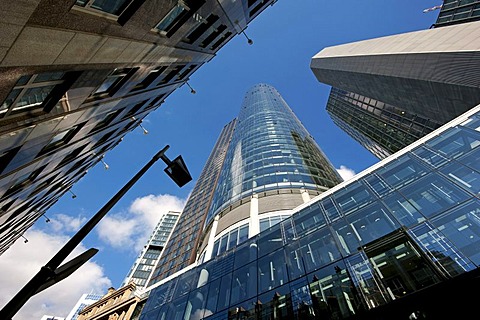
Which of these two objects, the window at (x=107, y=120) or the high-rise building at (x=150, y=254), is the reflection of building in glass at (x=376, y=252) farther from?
the high-rise building at (x=150, y=254)

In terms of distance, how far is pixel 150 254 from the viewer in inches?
3339

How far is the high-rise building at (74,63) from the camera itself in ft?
18.2


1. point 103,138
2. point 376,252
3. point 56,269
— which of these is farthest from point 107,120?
point 376,252

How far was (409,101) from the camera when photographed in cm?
3838

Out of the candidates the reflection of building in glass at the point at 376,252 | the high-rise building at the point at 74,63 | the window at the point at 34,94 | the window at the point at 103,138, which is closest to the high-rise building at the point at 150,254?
the window at the point at 103,138

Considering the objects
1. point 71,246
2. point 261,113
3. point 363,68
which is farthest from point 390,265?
point 261,113

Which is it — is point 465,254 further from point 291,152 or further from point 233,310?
point 291,152

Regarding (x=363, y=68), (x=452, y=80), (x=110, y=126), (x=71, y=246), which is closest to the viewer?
(x=71, y=246)

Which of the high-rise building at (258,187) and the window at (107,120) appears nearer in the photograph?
the window at (107,120)

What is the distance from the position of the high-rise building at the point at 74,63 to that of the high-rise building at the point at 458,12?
4248cm

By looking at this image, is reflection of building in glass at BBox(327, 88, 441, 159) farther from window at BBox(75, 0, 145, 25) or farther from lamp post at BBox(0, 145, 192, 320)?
lamp post at BBox(0, 145, 192, 320)

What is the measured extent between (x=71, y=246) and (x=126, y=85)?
35.4 ft

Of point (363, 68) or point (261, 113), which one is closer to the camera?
point (363, 68)

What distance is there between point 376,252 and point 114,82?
572 inches
